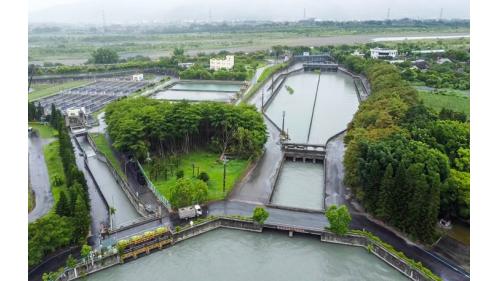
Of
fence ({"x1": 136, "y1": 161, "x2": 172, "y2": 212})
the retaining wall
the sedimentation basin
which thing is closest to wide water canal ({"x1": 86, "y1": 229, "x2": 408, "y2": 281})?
the retaining wall

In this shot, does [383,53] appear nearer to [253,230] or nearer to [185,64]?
[185,64]

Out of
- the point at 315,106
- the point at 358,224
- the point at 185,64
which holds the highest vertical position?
the point at 185,64

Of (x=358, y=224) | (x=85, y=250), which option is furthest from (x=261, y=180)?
(x=85, y=250)

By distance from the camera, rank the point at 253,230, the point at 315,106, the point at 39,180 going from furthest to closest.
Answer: the point at 315,106, the point at 39,180, the point at 253,230

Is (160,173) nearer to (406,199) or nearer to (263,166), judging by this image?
(263,166)

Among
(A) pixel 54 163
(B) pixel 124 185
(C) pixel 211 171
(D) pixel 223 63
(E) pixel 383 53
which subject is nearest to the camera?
(B) pixel 124 185

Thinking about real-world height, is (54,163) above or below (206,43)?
below
